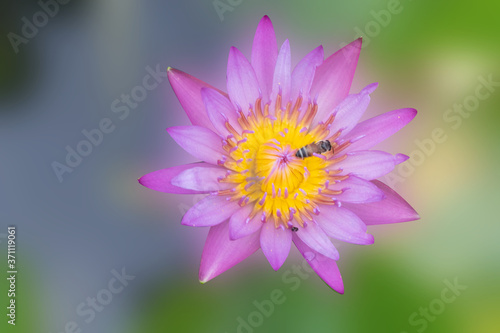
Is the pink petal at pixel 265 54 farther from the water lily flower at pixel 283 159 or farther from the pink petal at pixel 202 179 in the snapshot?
the pink petal at pixel 202 179

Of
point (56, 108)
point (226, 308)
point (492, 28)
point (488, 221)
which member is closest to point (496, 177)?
point (488, 221)

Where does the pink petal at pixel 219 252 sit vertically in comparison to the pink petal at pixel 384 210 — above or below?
above

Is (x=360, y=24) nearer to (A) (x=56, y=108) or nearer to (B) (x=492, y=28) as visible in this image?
(B) (x=492, y=28)

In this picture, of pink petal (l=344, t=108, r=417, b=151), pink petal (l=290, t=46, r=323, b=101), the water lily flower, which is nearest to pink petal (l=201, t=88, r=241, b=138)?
the water lily flower

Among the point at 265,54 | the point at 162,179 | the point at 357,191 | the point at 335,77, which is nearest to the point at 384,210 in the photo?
the point at 357,191

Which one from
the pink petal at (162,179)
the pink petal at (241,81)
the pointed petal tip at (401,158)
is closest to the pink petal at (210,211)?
the pink petal at (162,179)

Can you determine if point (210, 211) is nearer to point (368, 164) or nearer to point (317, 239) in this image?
point (317, 239)
